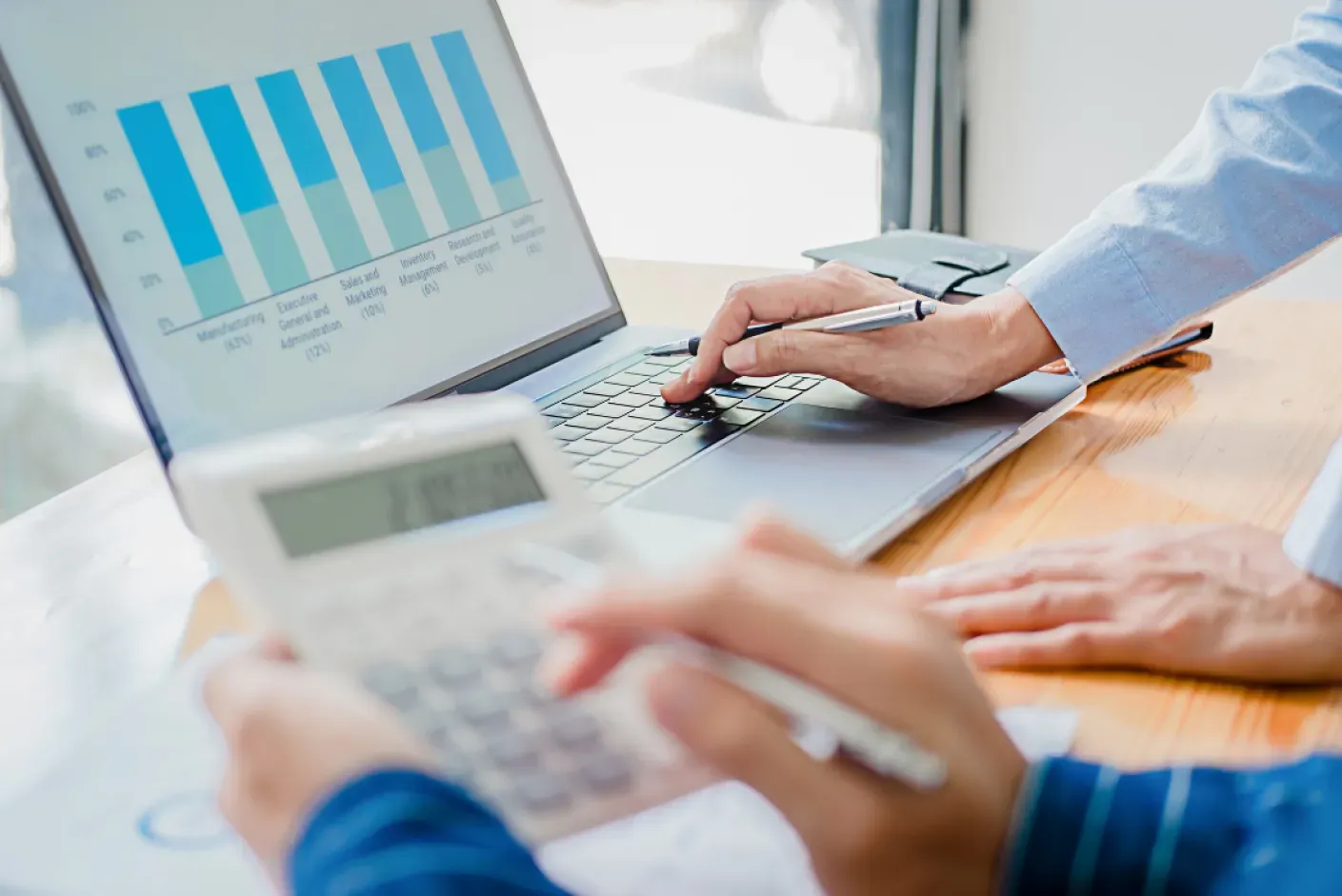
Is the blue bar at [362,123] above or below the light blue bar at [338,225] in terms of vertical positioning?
above

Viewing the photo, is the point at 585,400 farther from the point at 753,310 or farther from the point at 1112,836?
the point at 1112,836

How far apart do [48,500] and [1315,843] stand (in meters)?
0.68

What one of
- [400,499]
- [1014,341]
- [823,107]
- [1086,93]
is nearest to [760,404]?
[1014,341]

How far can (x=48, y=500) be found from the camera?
2.51 feet

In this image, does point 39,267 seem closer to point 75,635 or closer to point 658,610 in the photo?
point 75,635

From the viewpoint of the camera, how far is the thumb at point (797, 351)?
30.1 inches

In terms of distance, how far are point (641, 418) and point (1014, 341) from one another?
0.80 ft

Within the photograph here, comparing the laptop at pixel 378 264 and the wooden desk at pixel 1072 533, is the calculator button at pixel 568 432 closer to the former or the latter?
the laptop at pixel 378 264

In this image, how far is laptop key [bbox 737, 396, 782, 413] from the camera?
2.53ft

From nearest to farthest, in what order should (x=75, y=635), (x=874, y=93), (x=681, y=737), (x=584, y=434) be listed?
(x=681, y=737)
(x=75, y=635)
(x=584, y=434)
(x=874, y=93)

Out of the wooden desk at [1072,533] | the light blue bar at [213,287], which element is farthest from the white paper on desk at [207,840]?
the light blue bar at [213,287]

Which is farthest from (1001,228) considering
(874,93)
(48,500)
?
(48,500)

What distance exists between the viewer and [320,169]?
0.74 m

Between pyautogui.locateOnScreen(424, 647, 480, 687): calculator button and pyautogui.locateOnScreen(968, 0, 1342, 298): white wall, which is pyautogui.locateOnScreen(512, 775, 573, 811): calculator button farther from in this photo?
pyautogui.locateOnScreen(968, 0, 1342, 298): white wall
